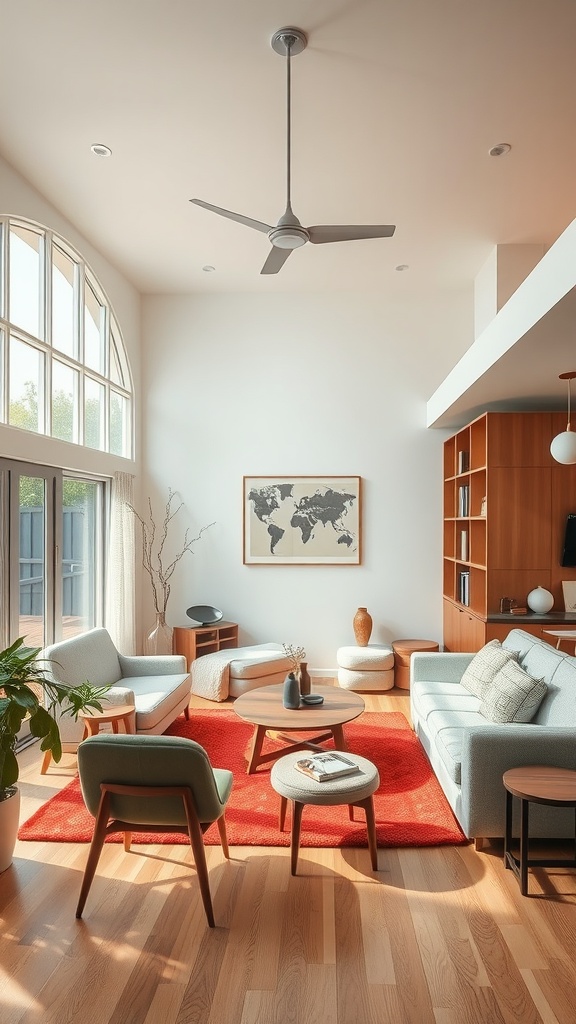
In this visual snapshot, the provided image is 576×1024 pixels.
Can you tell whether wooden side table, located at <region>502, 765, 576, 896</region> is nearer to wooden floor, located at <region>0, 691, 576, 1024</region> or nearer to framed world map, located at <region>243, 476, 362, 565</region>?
wooden floor, located at <region>0, 691, 576, 1024</region>

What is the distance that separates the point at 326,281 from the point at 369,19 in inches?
138

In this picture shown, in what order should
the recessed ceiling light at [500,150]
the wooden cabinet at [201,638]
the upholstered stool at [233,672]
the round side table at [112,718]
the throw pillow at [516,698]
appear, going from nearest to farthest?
the throw pillow at [516,698], the round side table at [112,718], the recessed ceiling light at [500,150], the upholstered stool at [233,672], the wooden cabinet at [201,638]

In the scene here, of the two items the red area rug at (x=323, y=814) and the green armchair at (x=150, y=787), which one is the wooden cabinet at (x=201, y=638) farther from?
the green armchair at (x=150, y=787)

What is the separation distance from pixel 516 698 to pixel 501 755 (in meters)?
0.59

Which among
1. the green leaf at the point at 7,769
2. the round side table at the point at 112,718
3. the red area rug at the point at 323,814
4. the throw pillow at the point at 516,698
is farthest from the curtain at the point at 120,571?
the throw pillow at the point at 516,698

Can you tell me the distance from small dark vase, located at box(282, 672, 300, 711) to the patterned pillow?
1.14 meters

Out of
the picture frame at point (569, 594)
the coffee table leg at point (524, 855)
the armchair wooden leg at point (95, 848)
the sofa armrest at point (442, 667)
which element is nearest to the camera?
the armchair wooden leg at point (95, 848)

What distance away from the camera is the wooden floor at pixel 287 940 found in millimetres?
2211

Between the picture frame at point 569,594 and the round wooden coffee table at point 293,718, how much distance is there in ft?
6.66

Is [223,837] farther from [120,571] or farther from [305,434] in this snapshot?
[305,434]

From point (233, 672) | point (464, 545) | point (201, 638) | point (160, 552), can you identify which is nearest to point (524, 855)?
point (233, 672)

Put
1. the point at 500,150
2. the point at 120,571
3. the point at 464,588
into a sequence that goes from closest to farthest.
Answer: the point at 500,150, the point at 464,588, the point at 120,571

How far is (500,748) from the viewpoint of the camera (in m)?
3.13

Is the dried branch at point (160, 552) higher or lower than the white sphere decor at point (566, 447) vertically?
lower
